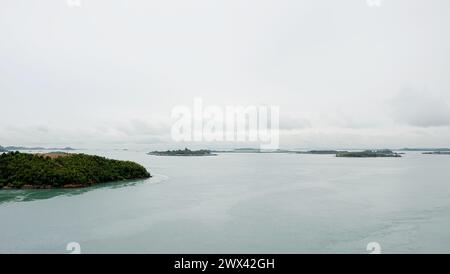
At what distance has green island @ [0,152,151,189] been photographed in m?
24.9

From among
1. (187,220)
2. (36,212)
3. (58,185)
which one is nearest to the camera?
(187,220)

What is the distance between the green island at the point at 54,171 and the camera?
2491cm

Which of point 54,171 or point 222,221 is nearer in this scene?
point 222,221

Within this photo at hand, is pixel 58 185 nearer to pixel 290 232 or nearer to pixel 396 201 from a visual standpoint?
pixel 290 232

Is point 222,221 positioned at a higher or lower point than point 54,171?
lower

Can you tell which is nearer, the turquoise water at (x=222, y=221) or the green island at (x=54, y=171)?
the turquoise water at (x=222, y=221)

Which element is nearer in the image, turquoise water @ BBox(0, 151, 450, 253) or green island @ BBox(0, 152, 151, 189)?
turquoise water @ BBox(0, 151, 450, 253)

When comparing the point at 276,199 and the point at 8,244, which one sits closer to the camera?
the point at 8,244

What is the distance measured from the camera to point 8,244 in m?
11.5

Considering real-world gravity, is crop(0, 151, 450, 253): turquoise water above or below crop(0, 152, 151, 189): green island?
below

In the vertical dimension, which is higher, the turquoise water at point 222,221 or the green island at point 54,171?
the green island at point 54,171

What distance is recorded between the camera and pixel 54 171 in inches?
1006
